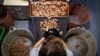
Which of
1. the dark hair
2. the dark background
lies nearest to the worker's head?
the dark hair

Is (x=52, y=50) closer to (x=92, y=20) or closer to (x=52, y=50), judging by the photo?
(x=52, y=50)

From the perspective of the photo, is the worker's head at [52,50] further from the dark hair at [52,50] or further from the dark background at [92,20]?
the dark background at [92,20]

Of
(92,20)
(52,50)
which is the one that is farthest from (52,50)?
(92,20)

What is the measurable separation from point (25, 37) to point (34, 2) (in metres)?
0.43

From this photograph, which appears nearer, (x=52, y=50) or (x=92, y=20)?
Result: (x=52, y=50)

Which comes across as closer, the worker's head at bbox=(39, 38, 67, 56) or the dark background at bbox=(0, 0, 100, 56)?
the worker's head at bbox=(39, 38, 67, 56)

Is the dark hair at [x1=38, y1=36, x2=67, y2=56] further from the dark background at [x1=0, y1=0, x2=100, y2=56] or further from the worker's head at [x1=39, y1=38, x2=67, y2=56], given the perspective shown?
the dark background at [x1=0, y1=0, x2=100, y2=56]

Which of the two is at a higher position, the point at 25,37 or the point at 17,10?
the point at 17,10

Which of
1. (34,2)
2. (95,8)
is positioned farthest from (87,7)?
(34,2)

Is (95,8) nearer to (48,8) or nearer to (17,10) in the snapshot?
(48,8)

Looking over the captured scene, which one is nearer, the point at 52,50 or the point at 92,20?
the point at 52,50

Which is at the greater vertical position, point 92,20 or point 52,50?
point 52,50

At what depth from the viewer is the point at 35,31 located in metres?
2.44

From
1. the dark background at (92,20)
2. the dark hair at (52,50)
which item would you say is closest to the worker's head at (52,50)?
the dark hair at (52,50)
